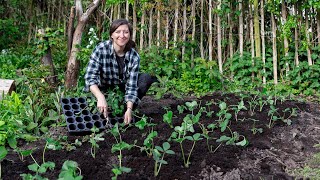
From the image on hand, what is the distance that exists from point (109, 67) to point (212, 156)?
1.68 meters

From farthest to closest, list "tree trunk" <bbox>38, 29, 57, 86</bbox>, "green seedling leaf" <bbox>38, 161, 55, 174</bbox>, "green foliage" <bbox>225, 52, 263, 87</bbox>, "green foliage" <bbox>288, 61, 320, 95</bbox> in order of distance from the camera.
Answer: "green foliage" <bbox>225, 52, 263, 87</bbox>
"green foliage" <bbox>288, 61, 320, 95</bbox>
"tree trunk" <bbox>38, 29, 57, 86</bbox>
"green seedling leaf" <bbox>38, 161, 55, 174</bbox>

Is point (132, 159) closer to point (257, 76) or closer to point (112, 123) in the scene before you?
point (112, 123)

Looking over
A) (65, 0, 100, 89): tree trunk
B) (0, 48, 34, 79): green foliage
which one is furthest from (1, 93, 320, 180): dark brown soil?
(0, 48, 34, 79): green foliage

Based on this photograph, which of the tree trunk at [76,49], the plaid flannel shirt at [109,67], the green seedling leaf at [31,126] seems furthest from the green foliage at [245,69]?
the green seedling leaf at [31,126]

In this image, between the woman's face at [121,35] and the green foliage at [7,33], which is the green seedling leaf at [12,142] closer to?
the woman's face at [121,35]

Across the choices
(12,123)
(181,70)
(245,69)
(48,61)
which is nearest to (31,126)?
(12,123)

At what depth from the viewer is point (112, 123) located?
4.40m

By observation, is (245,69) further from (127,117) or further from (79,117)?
(79,117)

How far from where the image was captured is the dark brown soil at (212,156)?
10.3 ft

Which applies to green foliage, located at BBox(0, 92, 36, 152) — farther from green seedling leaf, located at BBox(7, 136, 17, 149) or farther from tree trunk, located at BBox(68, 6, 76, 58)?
tree trunk, located at BBox(68, 6, 76, 58)

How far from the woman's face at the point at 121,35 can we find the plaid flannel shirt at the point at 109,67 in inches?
6.2

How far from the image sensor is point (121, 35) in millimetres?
4395

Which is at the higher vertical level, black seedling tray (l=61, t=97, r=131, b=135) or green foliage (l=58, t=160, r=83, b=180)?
black seedling tray (l=61, t=97, r=131, b=135)

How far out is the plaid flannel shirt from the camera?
4.51 metres
